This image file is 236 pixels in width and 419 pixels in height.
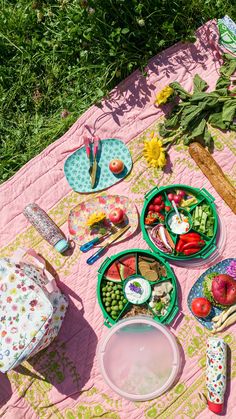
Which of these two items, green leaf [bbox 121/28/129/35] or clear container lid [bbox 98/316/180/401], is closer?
clear container lid [bbox 98/316/180/401]

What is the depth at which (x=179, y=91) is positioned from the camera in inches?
94.3

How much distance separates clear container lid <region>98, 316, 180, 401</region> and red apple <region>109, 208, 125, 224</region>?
1.59 feet

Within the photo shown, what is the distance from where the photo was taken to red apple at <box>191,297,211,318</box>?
7.26 ft

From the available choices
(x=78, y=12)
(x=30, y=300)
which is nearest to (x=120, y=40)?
(x=78, y=12)

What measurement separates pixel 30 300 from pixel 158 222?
74cm

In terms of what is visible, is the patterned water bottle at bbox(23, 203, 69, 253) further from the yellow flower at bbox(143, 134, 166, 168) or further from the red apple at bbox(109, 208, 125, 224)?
the yellow flower at bbox(143, 134, 166, 168)

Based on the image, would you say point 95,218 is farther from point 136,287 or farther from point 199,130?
point 199,130

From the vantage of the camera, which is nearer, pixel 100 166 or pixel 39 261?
pixel 39 261

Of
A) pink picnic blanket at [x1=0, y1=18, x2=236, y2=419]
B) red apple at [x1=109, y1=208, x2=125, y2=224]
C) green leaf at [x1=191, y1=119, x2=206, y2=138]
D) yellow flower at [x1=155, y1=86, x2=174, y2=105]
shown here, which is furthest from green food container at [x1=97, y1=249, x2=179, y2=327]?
yellow flower at [x1=155, y1=86, x2=174, y2=105]

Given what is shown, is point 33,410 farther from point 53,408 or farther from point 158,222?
point 158,222

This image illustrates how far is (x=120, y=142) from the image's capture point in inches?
96.2

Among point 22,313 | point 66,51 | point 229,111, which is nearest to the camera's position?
point 22,313

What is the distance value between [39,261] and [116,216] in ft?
1.48

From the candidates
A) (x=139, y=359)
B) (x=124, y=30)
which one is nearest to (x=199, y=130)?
(x=124, y=30)
